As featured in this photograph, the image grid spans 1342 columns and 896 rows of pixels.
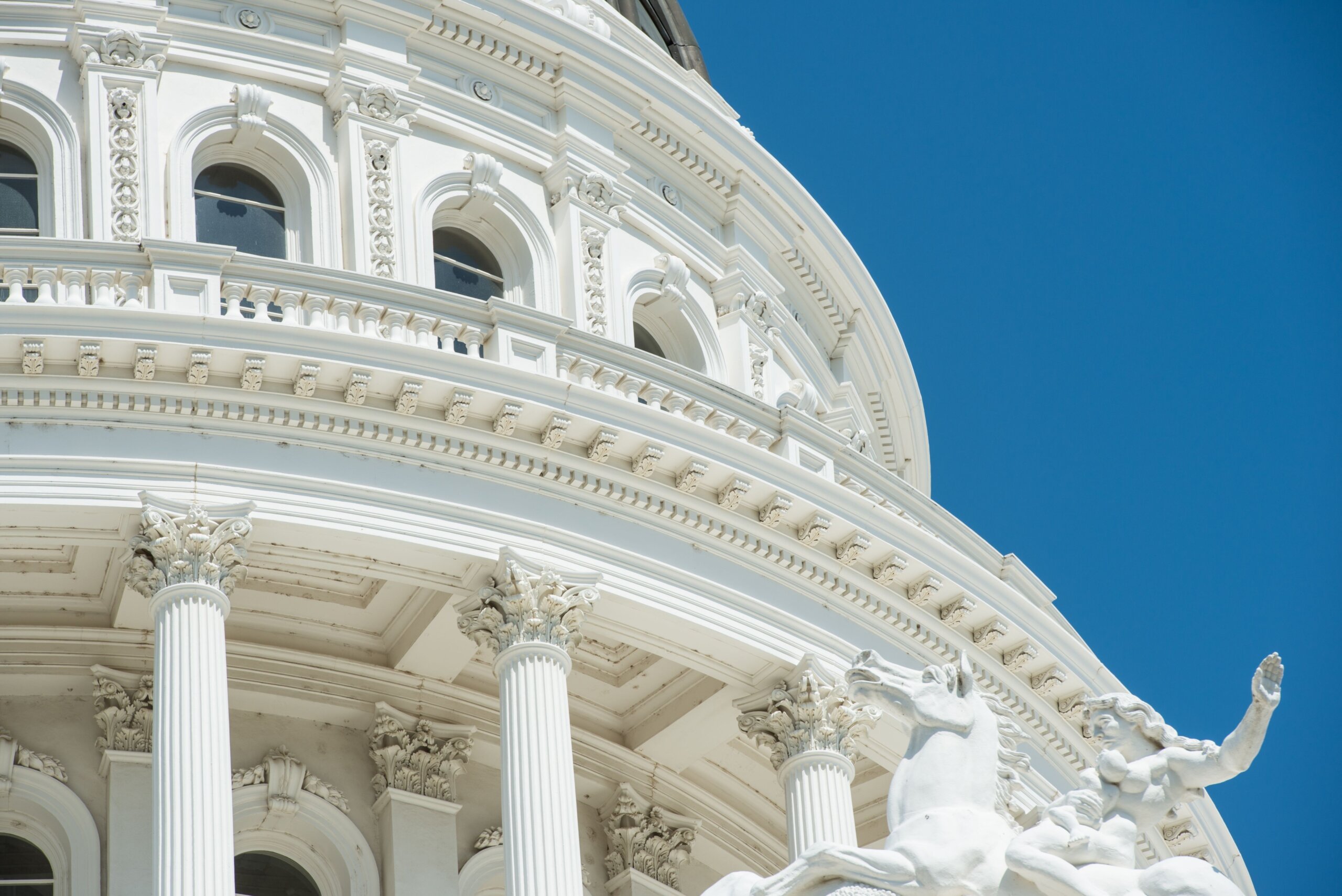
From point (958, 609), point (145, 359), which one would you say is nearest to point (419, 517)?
point (145, 359)

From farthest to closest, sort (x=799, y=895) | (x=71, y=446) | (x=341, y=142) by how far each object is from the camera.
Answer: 1. (x=341, y=142)
2. (x=71, y=446)
3. (x=799, y=895)

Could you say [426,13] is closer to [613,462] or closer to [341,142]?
[341,142]

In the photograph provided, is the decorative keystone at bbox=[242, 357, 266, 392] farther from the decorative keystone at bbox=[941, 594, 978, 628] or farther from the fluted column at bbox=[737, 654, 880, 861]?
the decorative keystone at bbox=[941, 594, 978, 628]

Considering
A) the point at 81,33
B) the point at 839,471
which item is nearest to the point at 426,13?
the point at 81,33

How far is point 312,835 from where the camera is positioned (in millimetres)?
30922

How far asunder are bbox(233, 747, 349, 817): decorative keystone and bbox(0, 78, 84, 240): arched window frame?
7287 mm

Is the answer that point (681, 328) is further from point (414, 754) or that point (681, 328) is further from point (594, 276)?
point (414, 754)

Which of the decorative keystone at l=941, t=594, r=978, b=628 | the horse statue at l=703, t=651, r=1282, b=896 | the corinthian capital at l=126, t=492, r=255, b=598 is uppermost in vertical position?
the decorative keystone at l=941, t=594, r=978, b=628

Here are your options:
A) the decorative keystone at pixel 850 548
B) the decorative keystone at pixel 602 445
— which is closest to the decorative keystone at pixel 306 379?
the decorative keystone at pixel 602 445

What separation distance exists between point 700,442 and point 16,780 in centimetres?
862

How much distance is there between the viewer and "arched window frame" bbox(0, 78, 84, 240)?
109 ft

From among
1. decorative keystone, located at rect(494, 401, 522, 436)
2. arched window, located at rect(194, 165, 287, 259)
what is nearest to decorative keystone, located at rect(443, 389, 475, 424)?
decorative keystone, located at rect(494, 401, 522, 436)

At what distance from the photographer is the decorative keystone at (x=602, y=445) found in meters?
29.0

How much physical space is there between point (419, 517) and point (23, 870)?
21.3ft
